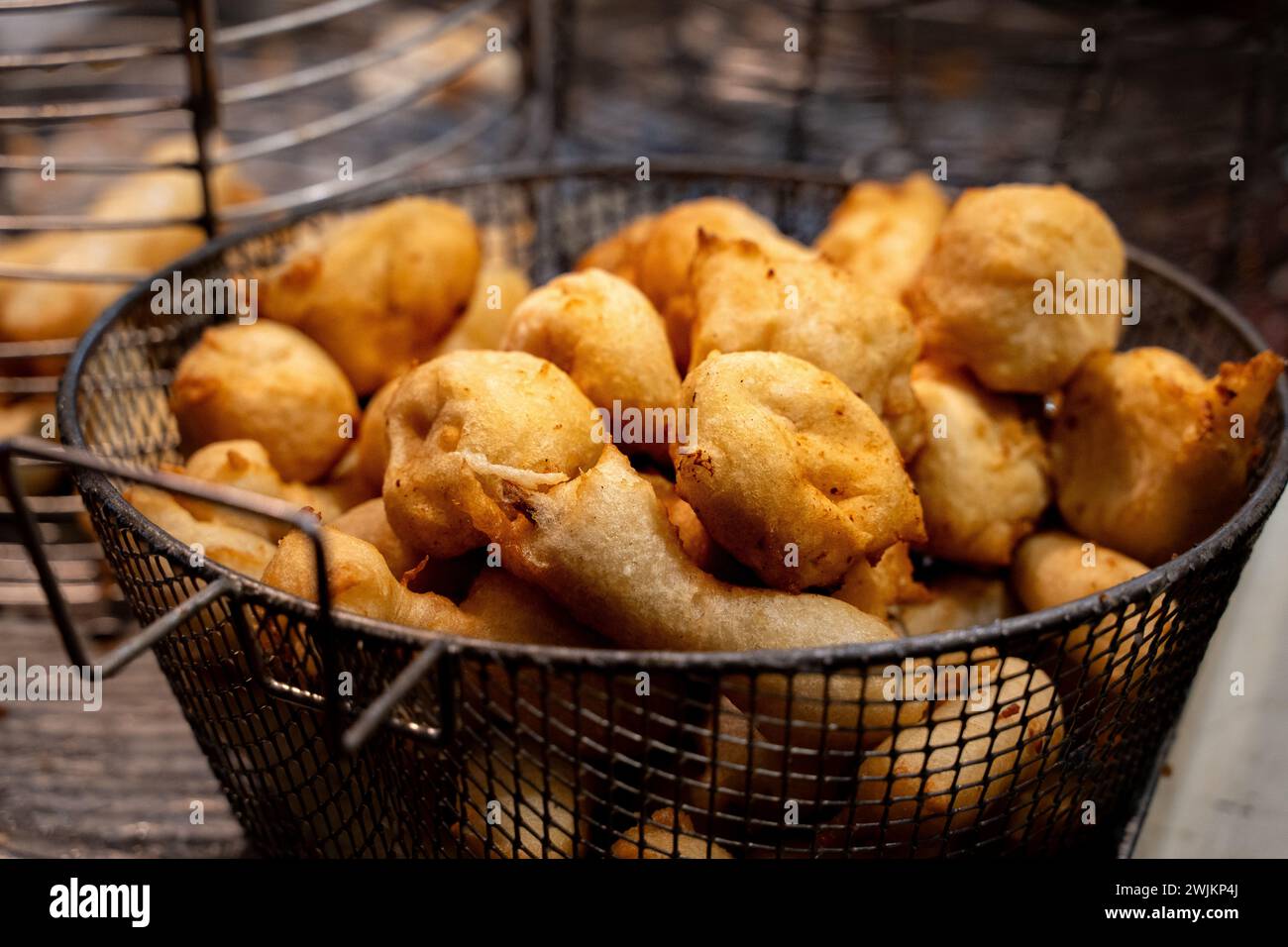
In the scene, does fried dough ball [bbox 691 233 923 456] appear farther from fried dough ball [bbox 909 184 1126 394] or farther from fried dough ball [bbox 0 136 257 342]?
fried dough ball [bbox 0 136 257 342]

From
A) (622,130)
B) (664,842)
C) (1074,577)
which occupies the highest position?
(622,130)

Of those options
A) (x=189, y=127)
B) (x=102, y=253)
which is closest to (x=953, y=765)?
(x=102, y=253)

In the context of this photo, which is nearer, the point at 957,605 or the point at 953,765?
the point at 953,765

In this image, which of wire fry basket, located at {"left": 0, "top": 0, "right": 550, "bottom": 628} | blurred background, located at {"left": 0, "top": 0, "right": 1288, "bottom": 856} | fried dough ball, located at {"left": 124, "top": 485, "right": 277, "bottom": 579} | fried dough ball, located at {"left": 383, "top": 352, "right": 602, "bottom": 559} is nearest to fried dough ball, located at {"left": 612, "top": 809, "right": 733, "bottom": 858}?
fried dough ball, located at {"left": 383, "top": 352, "right": 602, "bottom": 559}

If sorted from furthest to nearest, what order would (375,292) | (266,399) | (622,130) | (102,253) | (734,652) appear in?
(622,130)
(102,253)
(375,292)
(266,399)
(734,652)

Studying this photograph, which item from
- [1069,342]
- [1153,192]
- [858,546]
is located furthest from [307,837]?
[1153,192]

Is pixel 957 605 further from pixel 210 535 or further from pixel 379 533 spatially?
pixel 210 535
